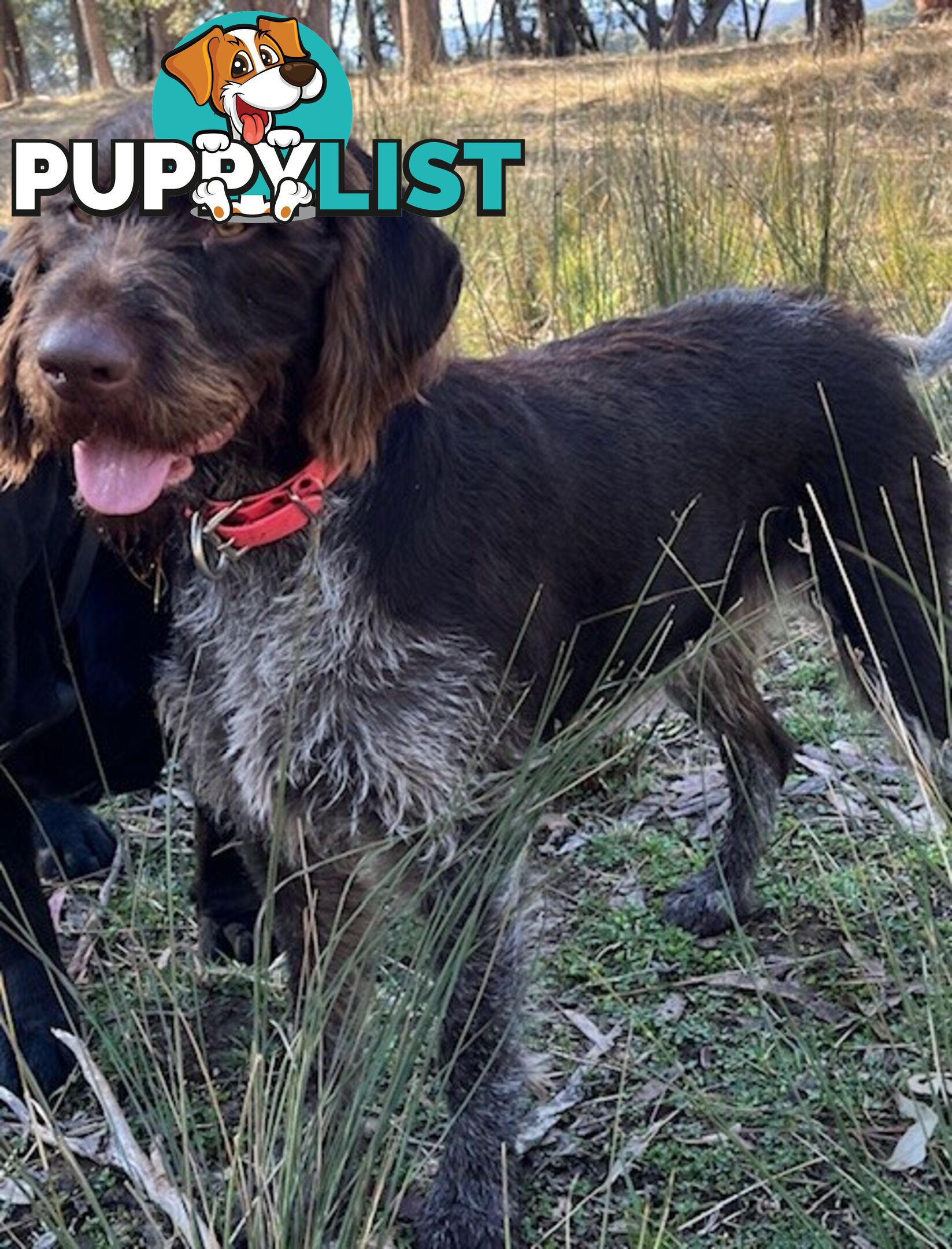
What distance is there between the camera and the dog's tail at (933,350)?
13.2ft

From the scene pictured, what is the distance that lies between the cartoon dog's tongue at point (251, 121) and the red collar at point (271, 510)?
57 cm

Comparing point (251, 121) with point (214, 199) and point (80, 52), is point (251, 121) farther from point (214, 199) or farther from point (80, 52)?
point (80, 52)

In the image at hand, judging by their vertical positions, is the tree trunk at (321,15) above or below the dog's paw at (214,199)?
above

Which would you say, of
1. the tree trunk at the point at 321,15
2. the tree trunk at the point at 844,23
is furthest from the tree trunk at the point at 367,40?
the tree trunk at the point at 844,23

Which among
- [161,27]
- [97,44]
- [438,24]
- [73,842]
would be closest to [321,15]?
[438,24]

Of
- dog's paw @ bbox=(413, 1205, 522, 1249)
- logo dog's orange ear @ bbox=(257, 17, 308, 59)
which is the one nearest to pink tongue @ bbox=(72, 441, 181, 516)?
logo dog's orange ear @ bbox=(257, 17, 308, 59)

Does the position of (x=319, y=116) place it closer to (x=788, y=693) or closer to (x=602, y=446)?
(x=602, y=446)

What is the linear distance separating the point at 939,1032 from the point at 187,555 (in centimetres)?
160

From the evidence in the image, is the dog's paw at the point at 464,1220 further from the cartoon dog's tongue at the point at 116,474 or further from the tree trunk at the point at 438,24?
the tree trunk at the point at 438,24

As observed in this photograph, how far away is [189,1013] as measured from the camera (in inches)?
122

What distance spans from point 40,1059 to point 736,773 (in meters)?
A: 1.84

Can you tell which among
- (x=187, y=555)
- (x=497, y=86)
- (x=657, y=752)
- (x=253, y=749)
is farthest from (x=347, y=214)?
(x=497, y=86)

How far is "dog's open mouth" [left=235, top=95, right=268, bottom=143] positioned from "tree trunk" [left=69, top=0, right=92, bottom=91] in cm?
3719

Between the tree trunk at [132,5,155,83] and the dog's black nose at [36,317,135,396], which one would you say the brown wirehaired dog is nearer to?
the dog's black nose at [36,317,135,396]
